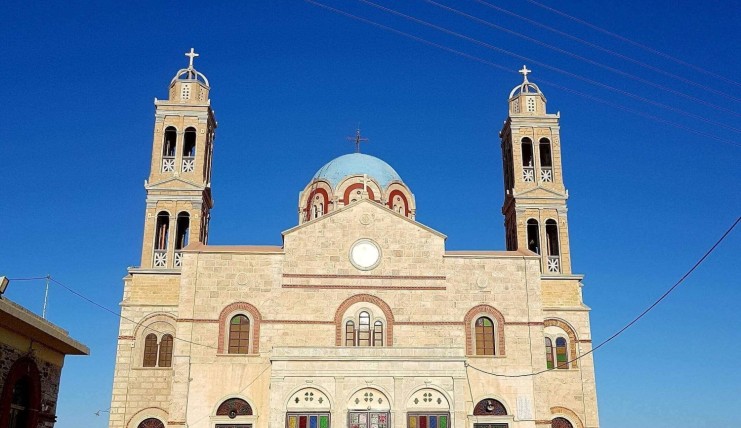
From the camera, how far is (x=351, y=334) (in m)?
32.0

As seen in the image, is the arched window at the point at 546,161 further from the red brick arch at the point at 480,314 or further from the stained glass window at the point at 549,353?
the red brick arch at the point at 480,314

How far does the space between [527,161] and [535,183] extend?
103 inches

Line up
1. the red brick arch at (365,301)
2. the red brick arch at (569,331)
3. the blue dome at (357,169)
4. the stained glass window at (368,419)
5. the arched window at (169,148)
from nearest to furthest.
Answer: the stained glass window at (368,419), the red brick arch at (365,301), the red brick arch at (569,331), the arched window at (169,148), the blue dome at (357,169)

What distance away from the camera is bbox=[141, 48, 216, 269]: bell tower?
3594cm

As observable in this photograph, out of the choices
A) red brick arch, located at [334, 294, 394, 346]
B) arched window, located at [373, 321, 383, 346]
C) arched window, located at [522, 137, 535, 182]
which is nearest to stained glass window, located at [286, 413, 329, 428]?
red brick arch, located at [334, 294, 394, 346]

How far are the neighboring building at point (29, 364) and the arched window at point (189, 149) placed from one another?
1633 centimetres

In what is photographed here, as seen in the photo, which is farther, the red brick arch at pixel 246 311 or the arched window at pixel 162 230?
the arched window at pixel 162 230

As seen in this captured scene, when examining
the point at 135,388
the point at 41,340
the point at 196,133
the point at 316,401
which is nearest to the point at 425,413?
the point at 316,401

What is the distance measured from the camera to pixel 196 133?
125 feet

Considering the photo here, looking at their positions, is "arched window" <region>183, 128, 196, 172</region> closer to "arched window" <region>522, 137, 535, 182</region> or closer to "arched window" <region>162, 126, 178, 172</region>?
"arched window" <region>162, 126, 178, 172</region>

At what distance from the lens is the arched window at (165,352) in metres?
32.9

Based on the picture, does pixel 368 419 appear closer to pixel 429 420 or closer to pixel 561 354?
pixel 429 420

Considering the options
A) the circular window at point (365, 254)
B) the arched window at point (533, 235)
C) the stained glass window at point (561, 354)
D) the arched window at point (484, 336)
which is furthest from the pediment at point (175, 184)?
the stained glass window at point (561, 354)

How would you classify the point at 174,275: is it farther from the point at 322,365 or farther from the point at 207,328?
the point at 322,365
